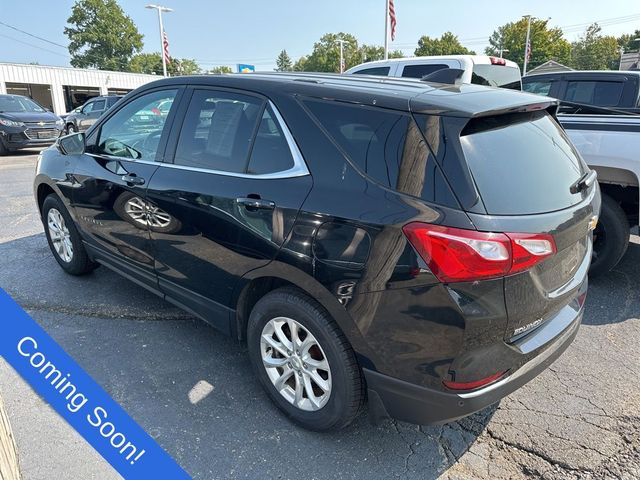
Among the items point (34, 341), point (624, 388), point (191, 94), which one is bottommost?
point (624, 388)

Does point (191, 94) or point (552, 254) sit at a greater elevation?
point (191, 94)

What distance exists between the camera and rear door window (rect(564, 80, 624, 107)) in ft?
21.3

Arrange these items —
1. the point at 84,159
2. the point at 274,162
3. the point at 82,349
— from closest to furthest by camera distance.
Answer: the point at 274,162 < the point at 82,349 < the point at 84,159

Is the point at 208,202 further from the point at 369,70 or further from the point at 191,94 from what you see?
the point at 369,70

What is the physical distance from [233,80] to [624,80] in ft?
20.2

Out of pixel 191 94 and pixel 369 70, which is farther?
pixel 369 70

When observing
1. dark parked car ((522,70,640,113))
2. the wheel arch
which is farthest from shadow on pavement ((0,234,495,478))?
dark parked car ((522,70,640,113))

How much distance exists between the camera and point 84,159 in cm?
371

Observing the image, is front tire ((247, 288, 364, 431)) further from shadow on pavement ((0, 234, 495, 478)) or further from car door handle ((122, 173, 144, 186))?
car door handle ((122, 173, 144, 186))

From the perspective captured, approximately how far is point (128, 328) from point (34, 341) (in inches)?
52.8

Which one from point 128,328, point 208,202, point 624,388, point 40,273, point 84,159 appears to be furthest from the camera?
point 40,273

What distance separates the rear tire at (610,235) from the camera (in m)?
3.99

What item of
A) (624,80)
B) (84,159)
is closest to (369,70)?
(624,80)

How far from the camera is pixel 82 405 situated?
2.07 meters
